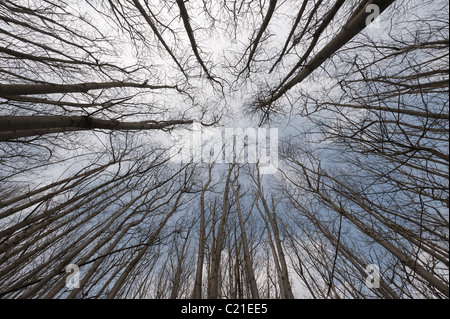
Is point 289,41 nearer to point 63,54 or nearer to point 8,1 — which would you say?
point 63,54

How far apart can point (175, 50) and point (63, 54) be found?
2.59 metres

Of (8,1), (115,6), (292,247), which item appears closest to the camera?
(8,1)

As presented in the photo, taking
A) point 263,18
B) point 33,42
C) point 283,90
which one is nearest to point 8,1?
point 33,42

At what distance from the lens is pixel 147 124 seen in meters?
3.78

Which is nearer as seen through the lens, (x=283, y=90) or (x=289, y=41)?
(x=289, y=41)

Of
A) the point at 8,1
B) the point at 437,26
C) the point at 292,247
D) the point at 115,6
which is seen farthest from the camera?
the point at 292,247
